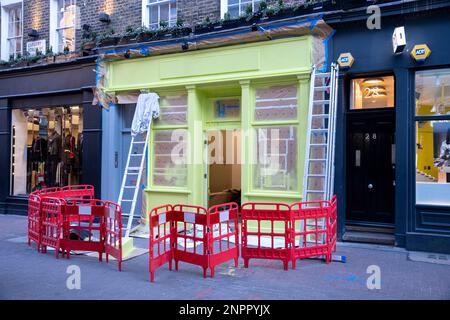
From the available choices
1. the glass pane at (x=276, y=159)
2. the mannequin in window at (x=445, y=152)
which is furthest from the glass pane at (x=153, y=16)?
the mannequin in window at (x=445, y=152)

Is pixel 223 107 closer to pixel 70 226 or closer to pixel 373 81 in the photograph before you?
pixel 373 81

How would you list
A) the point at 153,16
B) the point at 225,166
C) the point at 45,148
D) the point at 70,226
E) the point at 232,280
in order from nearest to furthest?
the point at 232,280 < the point at 70,226 < the point at 153,16 < the point at 45,148 < the point at 225,166

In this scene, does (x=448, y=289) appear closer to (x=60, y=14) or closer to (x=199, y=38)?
(x=199, y=38)

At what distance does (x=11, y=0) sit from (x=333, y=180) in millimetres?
11923

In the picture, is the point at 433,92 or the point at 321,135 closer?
the point at 433,92

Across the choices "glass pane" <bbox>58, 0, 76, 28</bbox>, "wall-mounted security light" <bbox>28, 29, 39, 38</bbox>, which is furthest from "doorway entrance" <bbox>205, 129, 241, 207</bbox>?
"wall-mounted security light" <bbox>28, 29, 39, 38</bbox>

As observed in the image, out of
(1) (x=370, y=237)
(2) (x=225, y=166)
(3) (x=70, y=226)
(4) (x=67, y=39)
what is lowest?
(1) (x=370, y=237)

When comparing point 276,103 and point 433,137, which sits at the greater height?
point 276,103

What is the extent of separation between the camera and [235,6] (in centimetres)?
1004

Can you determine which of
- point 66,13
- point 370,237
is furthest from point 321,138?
point 66,13

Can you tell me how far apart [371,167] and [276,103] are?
8.14 ft

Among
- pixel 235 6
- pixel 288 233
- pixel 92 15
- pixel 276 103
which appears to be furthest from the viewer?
pixel 92 15

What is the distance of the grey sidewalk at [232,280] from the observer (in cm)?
556

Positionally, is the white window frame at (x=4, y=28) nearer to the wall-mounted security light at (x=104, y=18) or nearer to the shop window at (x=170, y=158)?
the wall-mounted security light at (x=104, y=18)
